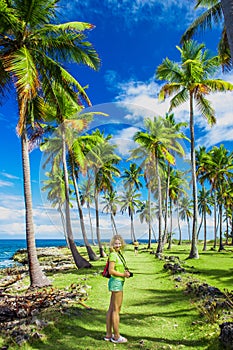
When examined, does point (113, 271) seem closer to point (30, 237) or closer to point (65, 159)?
point (30, 237)

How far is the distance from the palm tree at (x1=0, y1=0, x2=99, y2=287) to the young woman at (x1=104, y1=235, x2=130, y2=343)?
715 centimetres

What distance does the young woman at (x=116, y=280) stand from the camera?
553cm

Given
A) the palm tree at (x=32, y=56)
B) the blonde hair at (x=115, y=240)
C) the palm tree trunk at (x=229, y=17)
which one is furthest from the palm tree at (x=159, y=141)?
the blonde hair at (x=115, y=240)

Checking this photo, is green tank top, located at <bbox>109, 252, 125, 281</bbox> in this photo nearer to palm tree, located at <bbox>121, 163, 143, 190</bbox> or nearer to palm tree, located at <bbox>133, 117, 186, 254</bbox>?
palm tree, located at <bbox>121, 163, 143, 190</bbox>

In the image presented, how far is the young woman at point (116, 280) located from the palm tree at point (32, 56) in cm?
715

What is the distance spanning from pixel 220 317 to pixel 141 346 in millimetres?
2069

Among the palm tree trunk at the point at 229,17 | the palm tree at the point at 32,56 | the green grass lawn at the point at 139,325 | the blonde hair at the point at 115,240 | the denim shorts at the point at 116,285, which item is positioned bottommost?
the green grass lawn at the point at 139,325

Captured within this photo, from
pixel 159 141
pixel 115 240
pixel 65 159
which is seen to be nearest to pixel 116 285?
pixel 115 240

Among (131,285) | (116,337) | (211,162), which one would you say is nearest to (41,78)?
(131,285)

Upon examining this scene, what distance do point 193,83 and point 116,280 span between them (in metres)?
20.5

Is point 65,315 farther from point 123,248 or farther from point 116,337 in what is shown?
point 123,248

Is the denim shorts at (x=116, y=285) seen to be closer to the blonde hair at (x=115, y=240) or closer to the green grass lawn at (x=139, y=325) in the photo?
the blonde hair at (x=115, y=240)

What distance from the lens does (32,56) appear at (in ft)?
43.9

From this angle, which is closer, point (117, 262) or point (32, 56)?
point (117, 262)
